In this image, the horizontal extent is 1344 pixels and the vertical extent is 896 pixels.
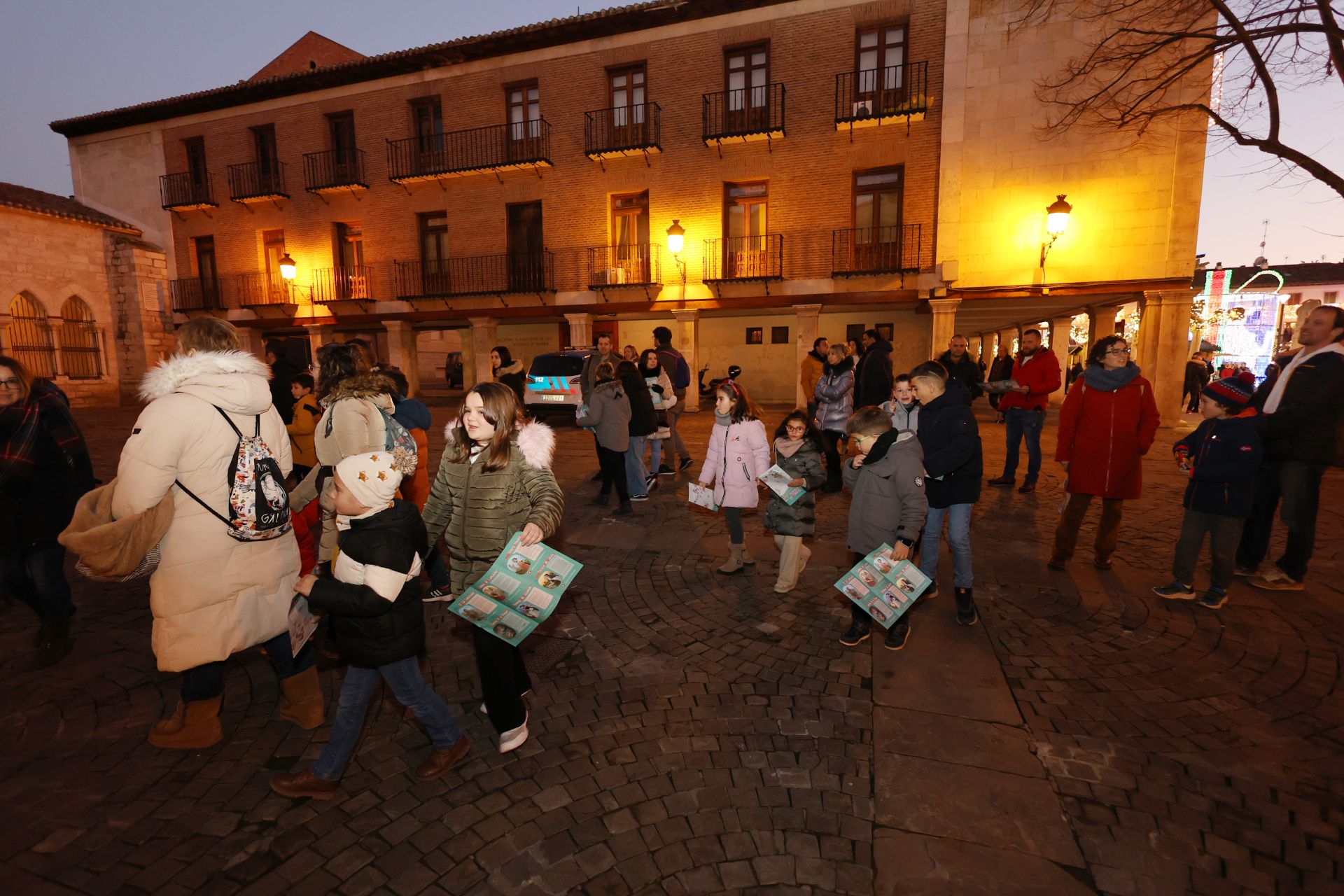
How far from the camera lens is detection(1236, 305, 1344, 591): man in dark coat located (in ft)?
14.3

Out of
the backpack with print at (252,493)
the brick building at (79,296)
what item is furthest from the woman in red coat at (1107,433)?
the brick building at (79,296)

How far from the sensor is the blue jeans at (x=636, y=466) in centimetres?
737

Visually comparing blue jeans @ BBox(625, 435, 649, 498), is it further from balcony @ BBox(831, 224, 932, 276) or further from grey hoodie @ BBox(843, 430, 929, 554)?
balcony @ BBox(831, 224, 932, 276)

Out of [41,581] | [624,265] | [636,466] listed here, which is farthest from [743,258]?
[41,581]

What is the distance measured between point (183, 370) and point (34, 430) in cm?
188

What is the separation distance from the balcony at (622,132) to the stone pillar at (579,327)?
440 centimetres

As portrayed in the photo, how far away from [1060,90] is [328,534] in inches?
649

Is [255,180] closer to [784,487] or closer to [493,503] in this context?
[784,487]

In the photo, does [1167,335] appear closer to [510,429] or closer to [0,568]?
[510,429]

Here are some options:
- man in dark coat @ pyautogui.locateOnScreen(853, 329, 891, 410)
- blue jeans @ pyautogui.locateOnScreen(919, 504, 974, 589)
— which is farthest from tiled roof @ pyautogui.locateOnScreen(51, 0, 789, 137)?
blue jeans @ pyautogui.locateOnScreen(919, 504, 974, 589)

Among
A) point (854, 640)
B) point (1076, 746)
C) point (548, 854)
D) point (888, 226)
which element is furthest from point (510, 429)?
point (888, 226)

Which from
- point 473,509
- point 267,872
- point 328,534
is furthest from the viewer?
point 328,534

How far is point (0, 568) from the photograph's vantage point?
378 cm

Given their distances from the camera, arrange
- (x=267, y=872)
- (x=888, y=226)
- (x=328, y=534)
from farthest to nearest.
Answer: (x=888, y=226), (x=328, y=534), (x=267, y=872)
